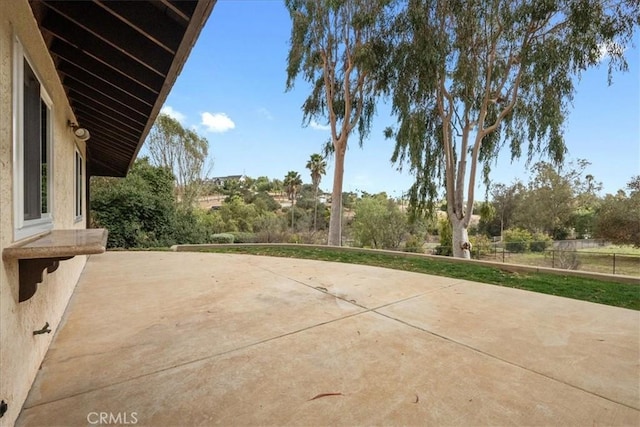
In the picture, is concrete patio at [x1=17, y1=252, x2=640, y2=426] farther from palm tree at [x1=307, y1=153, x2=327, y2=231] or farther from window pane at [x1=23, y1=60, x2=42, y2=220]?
palm tree at [x1=307, y1=153, x2=327, y2=231]

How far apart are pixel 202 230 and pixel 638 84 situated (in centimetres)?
1499

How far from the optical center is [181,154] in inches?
742

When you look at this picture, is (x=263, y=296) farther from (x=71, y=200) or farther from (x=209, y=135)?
(x=209, y=135)

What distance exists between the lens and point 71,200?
3.91m

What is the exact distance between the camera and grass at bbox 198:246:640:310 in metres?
4.27

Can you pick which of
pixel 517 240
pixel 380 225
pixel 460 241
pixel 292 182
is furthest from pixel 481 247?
pixel 292 182

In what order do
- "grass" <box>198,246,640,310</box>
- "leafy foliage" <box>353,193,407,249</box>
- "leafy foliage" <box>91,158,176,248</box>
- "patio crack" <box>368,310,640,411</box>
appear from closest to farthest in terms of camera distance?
"patio crack" <box>368,310,640,411</box> → "grass" <box>198,246,640,310</box> → "leafy foliage" <box>91,158,176,248</box> → "leafy foliage" <box>353,193,407,249</box>

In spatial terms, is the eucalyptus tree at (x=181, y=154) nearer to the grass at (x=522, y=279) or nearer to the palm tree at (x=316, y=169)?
the palm tree at (x=316, y=169)

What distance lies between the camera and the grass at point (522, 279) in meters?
4.27

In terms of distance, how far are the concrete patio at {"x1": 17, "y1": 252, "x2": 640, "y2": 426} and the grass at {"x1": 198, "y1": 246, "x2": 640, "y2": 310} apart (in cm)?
61

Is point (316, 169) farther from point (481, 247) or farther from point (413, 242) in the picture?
point (481, 247)

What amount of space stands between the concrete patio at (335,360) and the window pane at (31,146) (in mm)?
1164

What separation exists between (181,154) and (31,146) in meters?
18.3

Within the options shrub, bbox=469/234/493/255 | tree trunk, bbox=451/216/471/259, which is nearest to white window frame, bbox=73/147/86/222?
tree trunk, bbox=451/216/471/259
